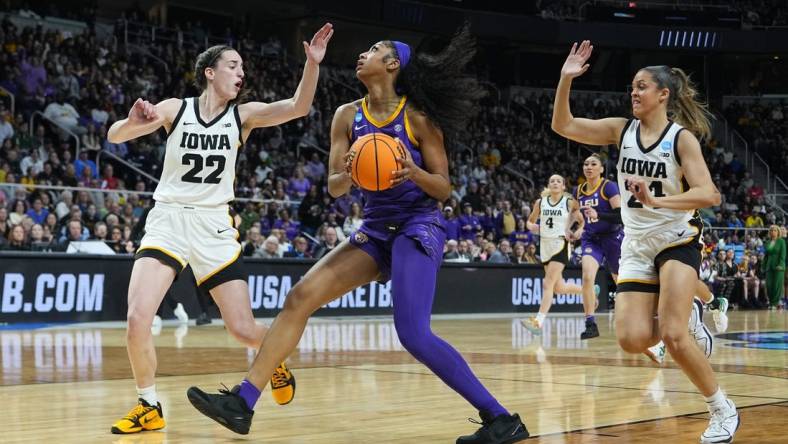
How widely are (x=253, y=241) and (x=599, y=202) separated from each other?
22.3ft

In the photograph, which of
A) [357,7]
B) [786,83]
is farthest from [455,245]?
[786,83]

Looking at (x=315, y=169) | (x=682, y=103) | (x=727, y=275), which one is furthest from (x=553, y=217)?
(x=727, y=275)

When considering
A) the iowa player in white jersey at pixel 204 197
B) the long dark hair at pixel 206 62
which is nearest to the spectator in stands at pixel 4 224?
the long dark hair at pixel 206 62

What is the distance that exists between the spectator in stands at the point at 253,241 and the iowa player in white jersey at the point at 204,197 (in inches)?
421

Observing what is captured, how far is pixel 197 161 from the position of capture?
5.64m

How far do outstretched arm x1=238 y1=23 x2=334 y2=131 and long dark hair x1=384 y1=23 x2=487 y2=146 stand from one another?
1.58ft

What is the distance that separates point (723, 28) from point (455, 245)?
2034 centimetres

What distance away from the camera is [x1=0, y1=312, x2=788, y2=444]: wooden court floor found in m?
5.33

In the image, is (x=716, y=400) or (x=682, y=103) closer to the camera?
(x=716, y=400)

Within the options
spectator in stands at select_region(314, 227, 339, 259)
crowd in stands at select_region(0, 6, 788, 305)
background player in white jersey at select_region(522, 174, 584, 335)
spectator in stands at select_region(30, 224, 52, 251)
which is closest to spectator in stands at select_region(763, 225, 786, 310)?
crowd in stands at select_region(0, 6, 788, 305)

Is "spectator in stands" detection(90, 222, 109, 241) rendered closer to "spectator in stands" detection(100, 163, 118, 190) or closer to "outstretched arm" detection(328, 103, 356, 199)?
"spectator in stands" detection(100, 163, 118, 190)

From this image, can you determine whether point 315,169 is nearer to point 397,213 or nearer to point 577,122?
point 577,122

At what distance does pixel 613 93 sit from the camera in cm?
3656

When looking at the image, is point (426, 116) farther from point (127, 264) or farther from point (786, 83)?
point (786, 83)
